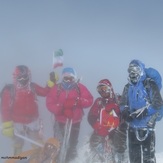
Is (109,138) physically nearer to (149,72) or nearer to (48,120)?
(149,72)

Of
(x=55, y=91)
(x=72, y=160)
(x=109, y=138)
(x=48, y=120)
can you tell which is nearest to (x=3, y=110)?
(x=55, y=91)

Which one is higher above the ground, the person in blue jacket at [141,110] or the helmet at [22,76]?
Result: the helmet at [22,76]

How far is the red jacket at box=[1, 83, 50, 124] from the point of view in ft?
32.6

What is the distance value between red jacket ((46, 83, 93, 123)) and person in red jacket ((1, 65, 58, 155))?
2.61ft

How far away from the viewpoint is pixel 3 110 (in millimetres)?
9961

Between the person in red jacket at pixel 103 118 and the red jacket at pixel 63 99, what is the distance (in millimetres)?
531

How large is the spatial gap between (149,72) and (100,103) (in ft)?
5.66

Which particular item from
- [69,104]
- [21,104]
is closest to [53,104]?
[69,104]

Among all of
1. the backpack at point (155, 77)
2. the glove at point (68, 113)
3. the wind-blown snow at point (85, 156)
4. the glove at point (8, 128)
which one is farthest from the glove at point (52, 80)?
the backpack at point (155, 77)

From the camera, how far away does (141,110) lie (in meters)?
7.76

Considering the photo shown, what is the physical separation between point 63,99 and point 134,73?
2446 millimetres

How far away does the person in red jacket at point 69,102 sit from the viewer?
9320 millimetres

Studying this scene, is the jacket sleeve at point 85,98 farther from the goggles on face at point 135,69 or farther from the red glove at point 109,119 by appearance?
the goggles on face at point 135,69

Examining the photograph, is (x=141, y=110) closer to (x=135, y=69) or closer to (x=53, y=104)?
(x=135, y=69)
